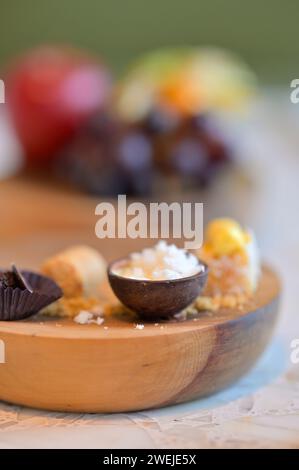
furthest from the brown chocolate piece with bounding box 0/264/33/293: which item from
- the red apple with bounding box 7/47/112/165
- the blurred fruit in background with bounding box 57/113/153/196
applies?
the red apple with bounding box 7/47/112/165

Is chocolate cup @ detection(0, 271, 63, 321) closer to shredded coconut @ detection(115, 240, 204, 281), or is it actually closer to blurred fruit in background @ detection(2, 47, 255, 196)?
shredded coconut @ detection(115, 240, 204, 281)

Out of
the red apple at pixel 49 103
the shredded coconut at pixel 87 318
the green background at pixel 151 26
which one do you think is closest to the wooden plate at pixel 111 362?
the shredded coconut at pixel 87 318

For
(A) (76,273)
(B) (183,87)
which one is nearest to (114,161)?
(B) (183,87)

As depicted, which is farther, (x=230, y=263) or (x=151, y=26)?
(x=151, y=26)

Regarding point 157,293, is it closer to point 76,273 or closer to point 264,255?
point 76,273

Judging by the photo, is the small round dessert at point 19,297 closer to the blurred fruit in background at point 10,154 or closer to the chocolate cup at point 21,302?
the chocolate cup at point 21,302
